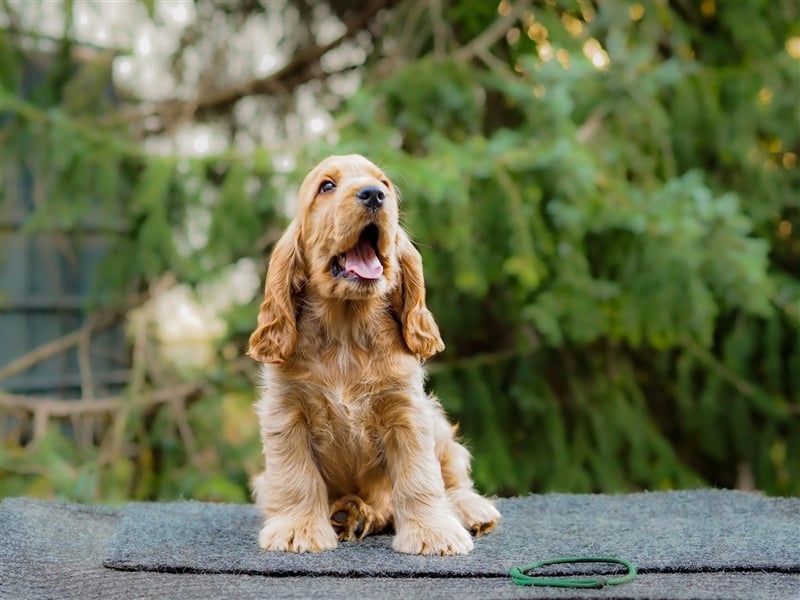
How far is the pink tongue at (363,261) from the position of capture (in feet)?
8.86

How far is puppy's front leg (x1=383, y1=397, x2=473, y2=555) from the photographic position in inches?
107

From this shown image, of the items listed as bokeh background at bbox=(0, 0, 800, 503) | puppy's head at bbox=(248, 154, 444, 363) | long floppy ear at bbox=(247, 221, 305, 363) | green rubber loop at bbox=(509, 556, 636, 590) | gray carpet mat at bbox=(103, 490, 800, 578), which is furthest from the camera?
bokeh background at bbox=(0, 0, 800, 503)

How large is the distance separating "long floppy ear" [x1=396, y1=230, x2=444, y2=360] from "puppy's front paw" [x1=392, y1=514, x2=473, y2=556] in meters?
0.51

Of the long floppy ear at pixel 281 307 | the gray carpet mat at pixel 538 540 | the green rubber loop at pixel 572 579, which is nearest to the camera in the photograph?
the green rubber loop at pixel 572 579

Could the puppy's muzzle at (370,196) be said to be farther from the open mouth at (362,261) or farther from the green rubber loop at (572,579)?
the green rubber loop at (572,579)

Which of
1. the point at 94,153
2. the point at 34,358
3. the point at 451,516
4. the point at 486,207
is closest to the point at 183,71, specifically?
the point at 94,153

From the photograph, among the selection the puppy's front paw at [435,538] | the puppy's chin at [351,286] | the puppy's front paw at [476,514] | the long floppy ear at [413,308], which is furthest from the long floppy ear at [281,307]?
the puppy's front paw at [476,514]

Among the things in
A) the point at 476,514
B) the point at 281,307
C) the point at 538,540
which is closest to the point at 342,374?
the point at 281,307

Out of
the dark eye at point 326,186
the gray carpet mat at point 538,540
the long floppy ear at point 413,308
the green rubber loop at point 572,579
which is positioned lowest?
the gray carpet mat at point 538,540

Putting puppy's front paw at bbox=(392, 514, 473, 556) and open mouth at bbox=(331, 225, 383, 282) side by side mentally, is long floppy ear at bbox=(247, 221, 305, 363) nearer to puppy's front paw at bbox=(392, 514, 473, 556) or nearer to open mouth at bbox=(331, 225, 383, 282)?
open mouth at bbox=(331, 225, 383, 282)

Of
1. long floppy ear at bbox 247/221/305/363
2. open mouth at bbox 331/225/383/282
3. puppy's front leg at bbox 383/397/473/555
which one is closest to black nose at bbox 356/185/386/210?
open mouth at bbox 331/225/383/282

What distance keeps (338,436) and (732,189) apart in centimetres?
446

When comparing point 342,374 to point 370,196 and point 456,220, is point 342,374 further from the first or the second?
point 456,220

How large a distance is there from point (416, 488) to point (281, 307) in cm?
67
